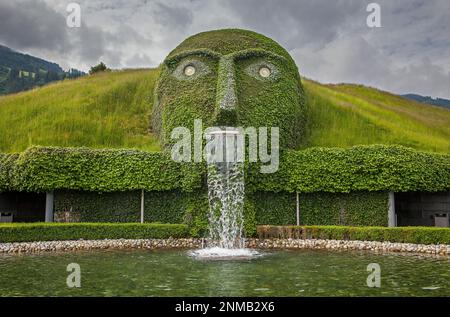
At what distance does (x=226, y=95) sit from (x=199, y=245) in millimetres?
8897

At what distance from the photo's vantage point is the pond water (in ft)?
32.9

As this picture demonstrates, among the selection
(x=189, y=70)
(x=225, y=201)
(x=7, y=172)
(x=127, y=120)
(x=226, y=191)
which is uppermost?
(x=189, y=70)

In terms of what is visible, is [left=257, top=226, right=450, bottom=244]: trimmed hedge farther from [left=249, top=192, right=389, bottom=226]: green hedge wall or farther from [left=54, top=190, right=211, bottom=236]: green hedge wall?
[left=54, top=190, right=211, bottom=236]: green hedge wall

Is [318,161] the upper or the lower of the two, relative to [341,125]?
lower

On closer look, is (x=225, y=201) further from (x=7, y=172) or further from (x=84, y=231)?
(x=7, y=172)

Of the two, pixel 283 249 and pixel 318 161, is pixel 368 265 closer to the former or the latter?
pixel 283 249

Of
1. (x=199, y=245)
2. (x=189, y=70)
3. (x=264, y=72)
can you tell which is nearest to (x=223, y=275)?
(x=199, y=245)

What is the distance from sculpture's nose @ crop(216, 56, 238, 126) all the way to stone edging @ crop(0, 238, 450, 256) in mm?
6958

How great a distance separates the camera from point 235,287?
10.3m

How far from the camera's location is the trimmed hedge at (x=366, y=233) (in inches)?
718

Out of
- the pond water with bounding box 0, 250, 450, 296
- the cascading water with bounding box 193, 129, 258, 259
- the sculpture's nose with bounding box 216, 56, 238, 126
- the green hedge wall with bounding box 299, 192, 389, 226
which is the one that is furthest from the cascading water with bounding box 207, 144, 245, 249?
the pond water with bounding box 0, 250, 450, 296

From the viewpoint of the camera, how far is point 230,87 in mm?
25453
